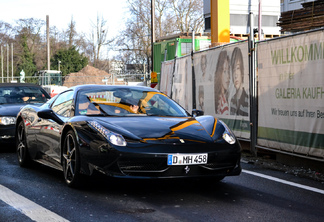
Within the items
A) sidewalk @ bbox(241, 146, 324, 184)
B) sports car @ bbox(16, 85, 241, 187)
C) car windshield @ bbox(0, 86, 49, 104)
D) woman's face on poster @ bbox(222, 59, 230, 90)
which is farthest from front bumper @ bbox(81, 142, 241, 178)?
car windshield @ bbox(0, 86, 49, 104)

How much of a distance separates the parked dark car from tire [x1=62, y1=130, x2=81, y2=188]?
14.2ft

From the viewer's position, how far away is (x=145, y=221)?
188 inches

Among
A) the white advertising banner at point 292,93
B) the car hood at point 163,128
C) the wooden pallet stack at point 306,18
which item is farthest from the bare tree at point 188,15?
the car hood at point 163,128

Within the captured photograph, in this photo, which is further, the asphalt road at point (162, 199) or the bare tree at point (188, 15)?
the bare tree at point (188, 15)

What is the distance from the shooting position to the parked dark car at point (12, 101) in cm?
1071

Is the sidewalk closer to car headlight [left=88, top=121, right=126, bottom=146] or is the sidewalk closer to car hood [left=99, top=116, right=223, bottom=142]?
car hood [left=99, top=116, right=223, bottom=142]

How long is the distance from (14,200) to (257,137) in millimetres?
5237

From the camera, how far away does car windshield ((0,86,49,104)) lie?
11866 millimetres

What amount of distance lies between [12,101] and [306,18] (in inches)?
329

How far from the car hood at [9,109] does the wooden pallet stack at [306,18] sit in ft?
27.3

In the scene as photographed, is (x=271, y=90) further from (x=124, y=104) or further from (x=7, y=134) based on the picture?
(x=7, y=134)

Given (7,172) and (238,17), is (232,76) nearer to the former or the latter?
(7,172)

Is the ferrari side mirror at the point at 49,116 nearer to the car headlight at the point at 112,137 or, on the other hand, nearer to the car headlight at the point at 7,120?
the car headlight at the point at 112,137

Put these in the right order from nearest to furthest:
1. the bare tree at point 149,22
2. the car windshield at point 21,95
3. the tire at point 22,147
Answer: the tire at point 22,147 < the car windshield at point 21,95 < the bare tree at point 149,22
